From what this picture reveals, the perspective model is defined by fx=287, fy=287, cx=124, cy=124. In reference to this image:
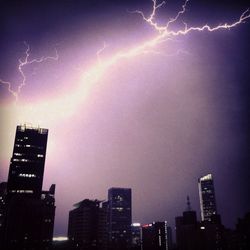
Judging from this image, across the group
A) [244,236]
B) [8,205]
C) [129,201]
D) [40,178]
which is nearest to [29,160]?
[40,178]

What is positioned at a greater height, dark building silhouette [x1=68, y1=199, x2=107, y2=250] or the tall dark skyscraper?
the tall dark skyscraper

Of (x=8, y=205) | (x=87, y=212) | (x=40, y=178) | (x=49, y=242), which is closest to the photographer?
(x=49, y=242)

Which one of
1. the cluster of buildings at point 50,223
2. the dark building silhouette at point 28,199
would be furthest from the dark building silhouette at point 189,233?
the dark building silhouette at point 28,199

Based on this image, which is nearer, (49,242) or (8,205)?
(49,242)

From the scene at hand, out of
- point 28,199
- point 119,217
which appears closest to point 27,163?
point 28,199

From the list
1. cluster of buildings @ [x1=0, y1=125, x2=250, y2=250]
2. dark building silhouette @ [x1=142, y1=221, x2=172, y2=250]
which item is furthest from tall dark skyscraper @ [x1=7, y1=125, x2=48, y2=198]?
dark building silhouette @ [x1=142, y1=221, x2=172, y2=250]

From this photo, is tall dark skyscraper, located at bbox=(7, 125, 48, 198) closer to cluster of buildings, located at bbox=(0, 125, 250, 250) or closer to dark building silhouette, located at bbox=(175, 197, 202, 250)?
cluster of buildings, located at bbox=(0, 125, 250, 250)

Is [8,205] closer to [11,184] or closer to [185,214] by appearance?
[11,184]
